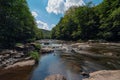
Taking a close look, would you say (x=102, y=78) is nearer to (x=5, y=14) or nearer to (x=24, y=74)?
(x=24, y=74)

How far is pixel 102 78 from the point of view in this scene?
1437cm

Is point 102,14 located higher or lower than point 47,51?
higher

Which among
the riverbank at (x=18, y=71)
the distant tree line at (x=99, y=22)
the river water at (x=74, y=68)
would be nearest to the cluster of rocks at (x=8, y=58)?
the riverbank at (x=18, y=71)

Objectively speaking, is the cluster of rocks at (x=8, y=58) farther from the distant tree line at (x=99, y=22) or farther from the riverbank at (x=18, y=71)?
the distant tree line at (x=99, y=22)

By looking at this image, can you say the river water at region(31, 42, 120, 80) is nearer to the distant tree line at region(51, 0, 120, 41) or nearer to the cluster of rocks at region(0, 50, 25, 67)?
the cluster of rocks at region(0, 50, 25, 67)

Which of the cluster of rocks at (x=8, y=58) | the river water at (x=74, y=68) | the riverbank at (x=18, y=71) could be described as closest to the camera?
the riverbank at (x=18, y=71)

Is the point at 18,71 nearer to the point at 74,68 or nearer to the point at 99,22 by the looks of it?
the point at 74,68

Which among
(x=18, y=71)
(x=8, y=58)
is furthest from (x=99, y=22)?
(x=18, y=71)

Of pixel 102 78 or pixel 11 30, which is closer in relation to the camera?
pixel 102 78

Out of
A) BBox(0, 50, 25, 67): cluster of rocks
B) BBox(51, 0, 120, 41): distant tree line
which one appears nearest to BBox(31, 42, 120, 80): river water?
BBox(0, 50, 25, 67): cluster of rocks

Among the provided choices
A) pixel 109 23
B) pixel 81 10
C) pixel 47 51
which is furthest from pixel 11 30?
pixel 81 10

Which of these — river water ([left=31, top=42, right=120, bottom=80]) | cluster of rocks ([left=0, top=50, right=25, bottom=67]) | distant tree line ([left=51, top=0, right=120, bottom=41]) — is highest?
distant tree line ([left=51, top=0, right=120, bottom=41])

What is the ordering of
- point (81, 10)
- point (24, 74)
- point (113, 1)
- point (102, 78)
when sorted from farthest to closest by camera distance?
point (81, 10)
point (113, 1)
point (24, 74)
point (102, 78)

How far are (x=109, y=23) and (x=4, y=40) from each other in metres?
32.2
